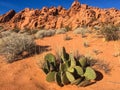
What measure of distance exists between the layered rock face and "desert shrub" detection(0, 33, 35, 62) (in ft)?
64.1

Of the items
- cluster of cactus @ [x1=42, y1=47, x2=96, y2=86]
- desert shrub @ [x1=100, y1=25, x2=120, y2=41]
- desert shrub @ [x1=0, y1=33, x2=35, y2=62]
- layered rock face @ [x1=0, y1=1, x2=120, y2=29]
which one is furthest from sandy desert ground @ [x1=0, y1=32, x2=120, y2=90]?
layered rock face @ [x1=0, y1=1, x2=120, y2=29]

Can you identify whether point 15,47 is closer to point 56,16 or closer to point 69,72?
point 69,72

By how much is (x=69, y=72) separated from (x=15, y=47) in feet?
10.8

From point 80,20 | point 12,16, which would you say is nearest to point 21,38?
point 80,20

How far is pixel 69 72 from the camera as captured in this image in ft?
19.0

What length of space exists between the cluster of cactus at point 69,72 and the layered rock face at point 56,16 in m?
21.6

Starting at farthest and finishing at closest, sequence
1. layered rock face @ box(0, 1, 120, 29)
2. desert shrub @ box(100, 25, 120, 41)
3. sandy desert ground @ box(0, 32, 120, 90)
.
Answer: layered rock face @ box(0, 1, 120, 29)
desert shrub @ box(100, 25, 120, 41)
sandy desert ground @ box(0, 32, 120, 90)

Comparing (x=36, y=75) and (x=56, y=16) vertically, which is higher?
(x=56, y=16)

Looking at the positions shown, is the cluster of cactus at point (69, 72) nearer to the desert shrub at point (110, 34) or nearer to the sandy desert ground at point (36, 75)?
the sandy desert ground at point (36, 75)

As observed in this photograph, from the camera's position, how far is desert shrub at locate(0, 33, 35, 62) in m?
8.10

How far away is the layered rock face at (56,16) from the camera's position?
3002cm

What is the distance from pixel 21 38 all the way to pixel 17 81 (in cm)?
300

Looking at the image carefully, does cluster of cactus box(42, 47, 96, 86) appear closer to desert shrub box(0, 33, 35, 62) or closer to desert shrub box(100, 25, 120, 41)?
desert shrub box(0, 33, 35, 62)

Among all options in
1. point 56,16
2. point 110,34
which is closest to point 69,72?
point 110,34
